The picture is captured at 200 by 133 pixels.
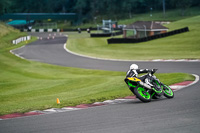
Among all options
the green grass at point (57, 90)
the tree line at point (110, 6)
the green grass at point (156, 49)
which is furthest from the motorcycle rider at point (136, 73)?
the tree line at point (110, 6)

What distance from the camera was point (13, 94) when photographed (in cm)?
1809

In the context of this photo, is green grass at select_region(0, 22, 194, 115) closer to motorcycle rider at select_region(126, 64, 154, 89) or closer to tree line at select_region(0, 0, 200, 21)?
motorcycle rider at select_region(126, 64, 154, 89)

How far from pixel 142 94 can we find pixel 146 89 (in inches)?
16.4

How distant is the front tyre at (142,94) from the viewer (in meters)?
13.1

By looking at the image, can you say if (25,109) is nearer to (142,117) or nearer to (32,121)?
(32,121)

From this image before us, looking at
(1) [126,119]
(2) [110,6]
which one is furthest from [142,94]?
(2) [110,6]

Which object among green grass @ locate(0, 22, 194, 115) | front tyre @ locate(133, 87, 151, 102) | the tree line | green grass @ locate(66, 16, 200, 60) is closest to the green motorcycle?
front tyre @ locate(133, 87, 151, 102)

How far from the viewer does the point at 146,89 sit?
13.6 meters

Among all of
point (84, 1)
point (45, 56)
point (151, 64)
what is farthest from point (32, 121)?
point (84, 1)

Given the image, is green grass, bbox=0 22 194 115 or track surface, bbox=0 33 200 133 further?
green grass, bbox=0 22 194 115

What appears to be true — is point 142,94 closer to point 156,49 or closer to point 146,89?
point 146,89

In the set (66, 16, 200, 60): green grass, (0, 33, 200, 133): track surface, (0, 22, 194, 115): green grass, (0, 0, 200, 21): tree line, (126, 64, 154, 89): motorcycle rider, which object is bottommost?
(66, 16, 200, 60): green grass

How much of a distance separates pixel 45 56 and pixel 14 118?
1275 inches

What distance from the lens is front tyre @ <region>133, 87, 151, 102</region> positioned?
514 inches
